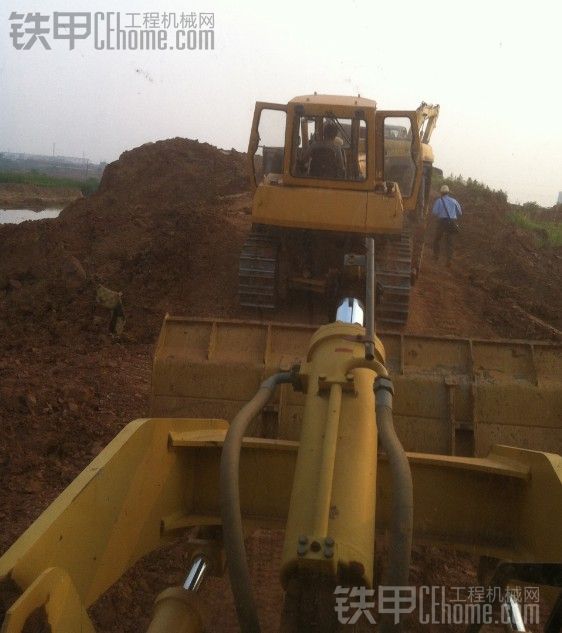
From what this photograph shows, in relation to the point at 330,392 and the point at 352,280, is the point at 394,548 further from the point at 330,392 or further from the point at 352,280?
the point at 352,280

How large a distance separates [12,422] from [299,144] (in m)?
5.05

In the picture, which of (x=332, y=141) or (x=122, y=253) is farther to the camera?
(x=122, y=253)

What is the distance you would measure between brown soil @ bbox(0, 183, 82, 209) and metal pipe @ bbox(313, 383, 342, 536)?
42.7 m

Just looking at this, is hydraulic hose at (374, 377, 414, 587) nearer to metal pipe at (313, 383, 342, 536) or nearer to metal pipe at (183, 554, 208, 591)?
metal pipe at (313, 383, 342, 536)

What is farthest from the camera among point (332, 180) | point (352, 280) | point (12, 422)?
point (332, 180)

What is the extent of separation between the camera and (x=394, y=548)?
209cm

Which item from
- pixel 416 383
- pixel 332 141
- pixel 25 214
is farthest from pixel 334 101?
pixel 25 214

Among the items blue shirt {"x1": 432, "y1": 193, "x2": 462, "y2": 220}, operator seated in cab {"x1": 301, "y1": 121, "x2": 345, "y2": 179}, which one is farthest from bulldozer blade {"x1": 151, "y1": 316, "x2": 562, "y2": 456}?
blue shirt {"x1": 432, "y1": 193, "x2": 462, "y2": 220}

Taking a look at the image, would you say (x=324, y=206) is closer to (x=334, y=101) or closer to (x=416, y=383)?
(x=334, y=101)

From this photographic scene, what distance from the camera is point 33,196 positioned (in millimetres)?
46875

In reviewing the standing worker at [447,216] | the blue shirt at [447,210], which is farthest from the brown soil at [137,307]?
the blue shirt at [447,210]

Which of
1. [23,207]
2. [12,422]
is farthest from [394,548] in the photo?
[23,207]

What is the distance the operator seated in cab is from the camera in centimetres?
908

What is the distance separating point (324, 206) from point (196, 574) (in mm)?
6305
